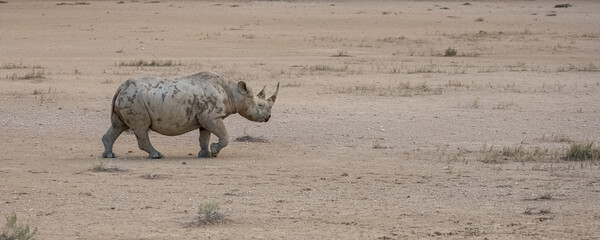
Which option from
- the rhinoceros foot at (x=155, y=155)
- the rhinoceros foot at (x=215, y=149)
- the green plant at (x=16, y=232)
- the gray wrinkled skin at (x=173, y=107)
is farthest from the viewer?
the rhinoceros foot at (x=215, y=149)

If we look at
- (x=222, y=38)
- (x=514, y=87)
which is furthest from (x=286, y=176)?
(x=222, y=38)

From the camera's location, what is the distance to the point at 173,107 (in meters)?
12.0

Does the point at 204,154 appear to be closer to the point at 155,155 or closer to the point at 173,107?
the point at 155,155

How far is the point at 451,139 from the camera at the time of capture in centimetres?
1398

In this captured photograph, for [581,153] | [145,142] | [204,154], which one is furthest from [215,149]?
[581,153]

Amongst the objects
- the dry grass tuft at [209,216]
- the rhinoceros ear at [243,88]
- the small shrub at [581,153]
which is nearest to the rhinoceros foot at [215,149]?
the rhinoceros ear at [243,88]

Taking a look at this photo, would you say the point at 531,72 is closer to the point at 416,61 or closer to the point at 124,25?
the point at 416,61

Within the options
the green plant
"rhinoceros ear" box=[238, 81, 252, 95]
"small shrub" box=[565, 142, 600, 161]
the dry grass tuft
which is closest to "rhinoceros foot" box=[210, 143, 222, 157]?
"rhinoceros ear" box=[238, 81, 252, 95]

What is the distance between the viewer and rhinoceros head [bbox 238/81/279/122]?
41.7 ft

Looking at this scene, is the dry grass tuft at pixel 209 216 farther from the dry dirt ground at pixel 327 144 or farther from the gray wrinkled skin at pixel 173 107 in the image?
the gray wrinkled skin at pixel 173 107

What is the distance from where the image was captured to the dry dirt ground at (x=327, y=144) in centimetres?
904

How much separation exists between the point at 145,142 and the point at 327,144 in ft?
8.85

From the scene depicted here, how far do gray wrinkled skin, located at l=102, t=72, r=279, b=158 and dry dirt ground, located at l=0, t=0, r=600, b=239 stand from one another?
35 cm

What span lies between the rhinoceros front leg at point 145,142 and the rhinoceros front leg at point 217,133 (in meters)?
0.65
